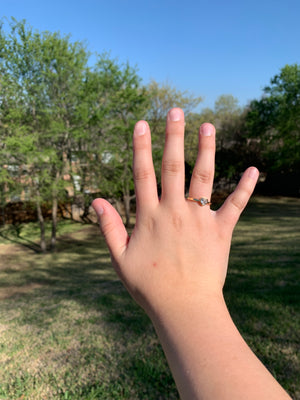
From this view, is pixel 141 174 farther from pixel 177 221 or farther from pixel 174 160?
pixel 177 221

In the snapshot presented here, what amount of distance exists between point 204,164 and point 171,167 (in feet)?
0.53

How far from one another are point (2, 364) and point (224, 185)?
94.8ft

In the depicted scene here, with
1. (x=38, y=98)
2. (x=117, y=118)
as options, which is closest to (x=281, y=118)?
(x=117, y=118)

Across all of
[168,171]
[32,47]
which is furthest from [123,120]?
[168,171]

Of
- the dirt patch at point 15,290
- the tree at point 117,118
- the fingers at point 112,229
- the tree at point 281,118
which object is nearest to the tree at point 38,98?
the tree at point 117,118

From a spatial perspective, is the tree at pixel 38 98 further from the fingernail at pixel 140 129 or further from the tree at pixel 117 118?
the fingernail at pixel 140 129

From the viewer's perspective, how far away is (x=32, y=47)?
14.3m

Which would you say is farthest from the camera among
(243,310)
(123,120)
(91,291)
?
(123,120)

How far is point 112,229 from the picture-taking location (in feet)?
4.66

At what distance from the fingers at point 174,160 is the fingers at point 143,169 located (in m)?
0.05

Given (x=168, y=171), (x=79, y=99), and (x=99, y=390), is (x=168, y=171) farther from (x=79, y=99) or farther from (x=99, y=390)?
(x=79, y=99)

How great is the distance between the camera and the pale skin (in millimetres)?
915

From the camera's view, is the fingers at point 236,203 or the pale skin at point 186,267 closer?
Answer: the pale skin at point 186,267

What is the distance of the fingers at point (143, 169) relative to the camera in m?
1.32
